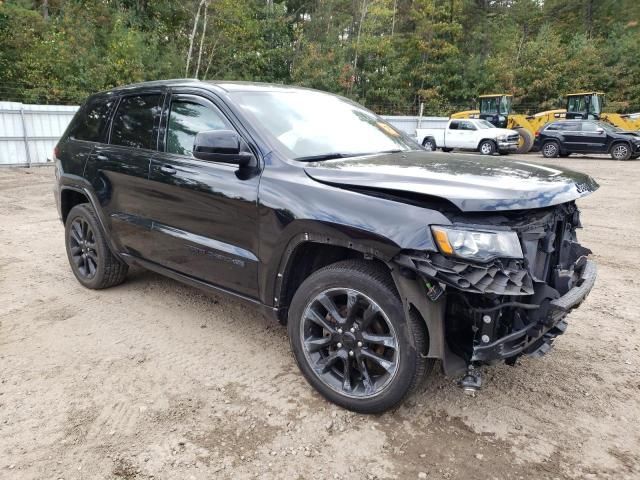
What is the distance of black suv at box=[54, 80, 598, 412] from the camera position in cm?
236

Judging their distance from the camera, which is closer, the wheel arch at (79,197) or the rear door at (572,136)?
the wheel arch at (79,197)

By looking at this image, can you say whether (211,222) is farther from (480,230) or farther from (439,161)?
(480,230)

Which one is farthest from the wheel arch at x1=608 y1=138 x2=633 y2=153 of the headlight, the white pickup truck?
the headlight

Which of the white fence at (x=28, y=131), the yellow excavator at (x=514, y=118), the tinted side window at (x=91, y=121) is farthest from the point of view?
the yellow excavator at (x=514, y=118)

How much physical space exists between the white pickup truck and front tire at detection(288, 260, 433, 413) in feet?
59.9

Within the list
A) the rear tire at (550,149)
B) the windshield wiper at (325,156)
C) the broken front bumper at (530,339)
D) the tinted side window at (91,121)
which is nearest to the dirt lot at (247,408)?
the broken front bumper at (530,339)

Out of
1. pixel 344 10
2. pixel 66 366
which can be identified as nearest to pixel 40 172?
pixel 66 366

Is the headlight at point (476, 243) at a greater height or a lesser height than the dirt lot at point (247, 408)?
greater

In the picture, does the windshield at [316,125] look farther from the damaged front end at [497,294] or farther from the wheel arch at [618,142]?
the wheel arch at [618,142]

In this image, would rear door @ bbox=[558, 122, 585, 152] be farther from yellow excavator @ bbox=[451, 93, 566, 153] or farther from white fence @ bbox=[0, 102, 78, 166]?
white fence @ bbox=[0, 102, 78, 166]

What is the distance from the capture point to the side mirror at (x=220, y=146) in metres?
2.90

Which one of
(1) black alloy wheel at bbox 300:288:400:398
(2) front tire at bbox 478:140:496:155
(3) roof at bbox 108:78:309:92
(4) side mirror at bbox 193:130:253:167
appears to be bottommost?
(1) black alloy wheel at bbox 300:288:400:398

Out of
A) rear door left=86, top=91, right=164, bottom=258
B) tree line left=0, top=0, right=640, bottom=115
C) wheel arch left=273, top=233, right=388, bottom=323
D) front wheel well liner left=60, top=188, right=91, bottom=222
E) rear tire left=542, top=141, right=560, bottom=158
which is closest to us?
wheel arch left=273, top=233, right=388, bottom=323

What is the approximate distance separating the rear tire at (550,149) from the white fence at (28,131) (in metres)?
18.4
